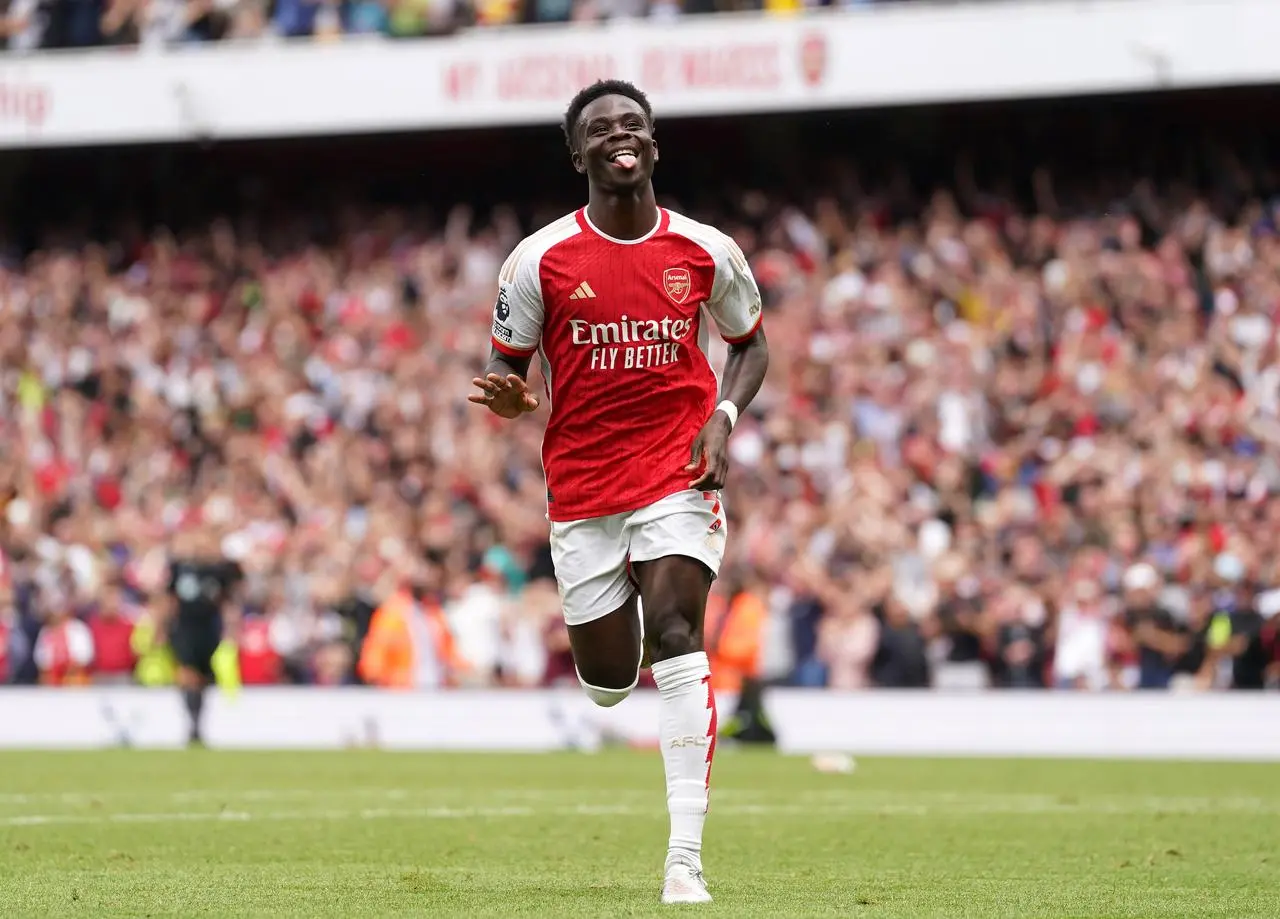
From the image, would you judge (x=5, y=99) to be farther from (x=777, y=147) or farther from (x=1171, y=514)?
(x=1171, y=514)

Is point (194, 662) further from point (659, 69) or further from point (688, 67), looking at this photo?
point (688, 67)

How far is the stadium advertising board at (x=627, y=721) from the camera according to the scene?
1752 centimetres

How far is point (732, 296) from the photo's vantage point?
7.34m

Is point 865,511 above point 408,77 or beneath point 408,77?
beneath

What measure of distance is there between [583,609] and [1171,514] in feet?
43.1

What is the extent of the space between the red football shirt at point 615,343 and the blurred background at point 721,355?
11357 millimetres

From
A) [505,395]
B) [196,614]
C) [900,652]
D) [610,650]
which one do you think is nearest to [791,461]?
[900,652]

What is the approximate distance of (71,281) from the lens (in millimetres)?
26703

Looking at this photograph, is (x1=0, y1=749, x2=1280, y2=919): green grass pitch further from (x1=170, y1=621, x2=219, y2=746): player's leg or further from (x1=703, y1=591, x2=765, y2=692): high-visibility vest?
(x1=170, y1=621, x2=219, y2=746): player's leg

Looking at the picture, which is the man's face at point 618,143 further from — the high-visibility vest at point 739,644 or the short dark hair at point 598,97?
the high-visibility vest at point 739,644

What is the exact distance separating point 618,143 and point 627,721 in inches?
495

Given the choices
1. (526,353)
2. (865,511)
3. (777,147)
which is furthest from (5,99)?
(526,353)

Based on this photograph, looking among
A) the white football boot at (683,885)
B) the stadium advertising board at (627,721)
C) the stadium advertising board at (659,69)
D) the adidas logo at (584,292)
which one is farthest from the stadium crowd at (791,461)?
the white football boot at (683,885)

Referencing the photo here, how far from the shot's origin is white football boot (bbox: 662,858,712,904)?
251 inches
